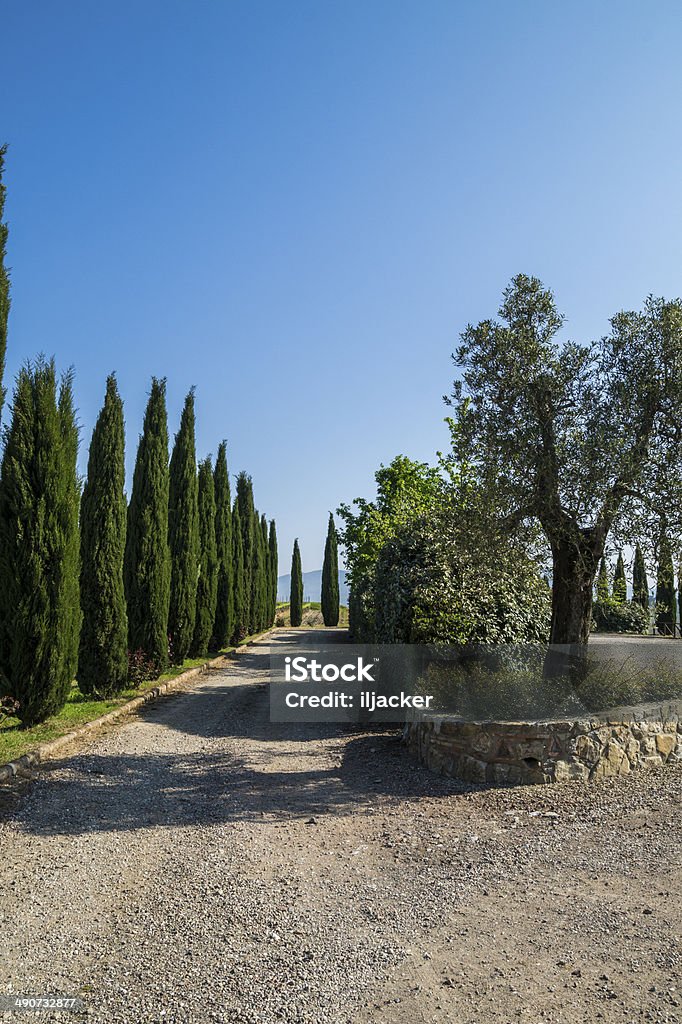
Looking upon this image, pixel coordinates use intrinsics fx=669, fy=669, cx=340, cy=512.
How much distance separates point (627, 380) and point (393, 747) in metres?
5.10

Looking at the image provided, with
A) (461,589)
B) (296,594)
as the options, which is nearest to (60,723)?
(461,589)

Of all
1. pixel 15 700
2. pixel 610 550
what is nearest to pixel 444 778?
pixel 610 550

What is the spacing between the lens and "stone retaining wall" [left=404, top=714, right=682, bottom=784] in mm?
6410

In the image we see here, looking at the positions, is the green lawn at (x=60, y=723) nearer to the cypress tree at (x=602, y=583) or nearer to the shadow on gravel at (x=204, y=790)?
the shadow on gravel at (x=204, y=790)

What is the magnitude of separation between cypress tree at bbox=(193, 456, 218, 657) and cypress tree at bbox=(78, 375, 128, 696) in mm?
6697

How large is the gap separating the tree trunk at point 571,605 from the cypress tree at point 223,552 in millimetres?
15160

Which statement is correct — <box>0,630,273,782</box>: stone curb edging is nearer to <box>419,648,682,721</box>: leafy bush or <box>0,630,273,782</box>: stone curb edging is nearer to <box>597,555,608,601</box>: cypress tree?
<box>419,648,682,721</box>: leafy bush

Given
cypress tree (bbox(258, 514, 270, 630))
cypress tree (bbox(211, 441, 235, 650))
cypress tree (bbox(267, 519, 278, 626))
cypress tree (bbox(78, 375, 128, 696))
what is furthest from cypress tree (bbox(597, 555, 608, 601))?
cypress tree (bbox(267, 519, 278, 626))

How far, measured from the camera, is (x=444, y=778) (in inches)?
269

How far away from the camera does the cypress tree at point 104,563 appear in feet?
38.7

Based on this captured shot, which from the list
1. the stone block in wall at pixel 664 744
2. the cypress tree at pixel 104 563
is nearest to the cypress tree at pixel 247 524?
the cypress tree at pixel 104 563

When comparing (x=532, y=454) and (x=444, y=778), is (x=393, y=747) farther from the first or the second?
(x=532, y=454)

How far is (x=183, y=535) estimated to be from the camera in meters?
17.1

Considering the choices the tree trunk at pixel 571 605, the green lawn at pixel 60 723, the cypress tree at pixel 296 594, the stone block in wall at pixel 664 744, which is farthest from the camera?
the cypress tree at pixel 296 594
